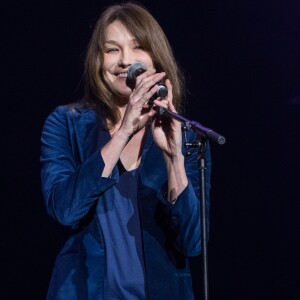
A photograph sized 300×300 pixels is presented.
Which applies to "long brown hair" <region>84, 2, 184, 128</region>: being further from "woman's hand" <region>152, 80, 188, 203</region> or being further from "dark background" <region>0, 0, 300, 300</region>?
"dark background" <region>0, 0, 300, 300</region>

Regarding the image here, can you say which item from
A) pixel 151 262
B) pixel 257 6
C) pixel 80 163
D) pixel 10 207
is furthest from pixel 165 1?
pixel 151 262

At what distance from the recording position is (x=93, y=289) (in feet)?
5.24

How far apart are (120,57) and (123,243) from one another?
1.80 ft

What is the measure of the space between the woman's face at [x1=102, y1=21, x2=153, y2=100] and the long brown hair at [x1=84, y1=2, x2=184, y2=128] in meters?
0.02

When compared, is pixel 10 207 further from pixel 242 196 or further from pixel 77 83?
pixel 242 196

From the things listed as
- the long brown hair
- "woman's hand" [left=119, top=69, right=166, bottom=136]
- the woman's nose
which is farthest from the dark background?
"woman's hand" [left=119, top=69, right=166, bottom=136]

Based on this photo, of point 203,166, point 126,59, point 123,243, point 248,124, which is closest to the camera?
point 203,166

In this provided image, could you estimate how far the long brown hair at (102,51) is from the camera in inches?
75.6

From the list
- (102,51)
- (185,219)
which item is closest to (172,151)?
(185,219)

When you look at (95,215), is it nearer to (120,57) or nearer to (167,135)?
(167,135)

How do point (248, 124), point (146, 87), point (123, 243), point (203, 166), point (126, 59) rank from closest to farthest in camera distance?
point (203, 166), point (146, 87), point (123, 243), point (126, 59), point (248, 124)

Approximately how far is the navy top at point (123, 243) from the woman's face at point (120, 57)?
30cm

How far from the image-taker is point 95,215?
1.68 metres

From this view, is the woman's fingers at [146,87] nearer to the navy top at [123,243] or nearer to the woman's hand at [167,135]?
the woman's hand at [167,135]
